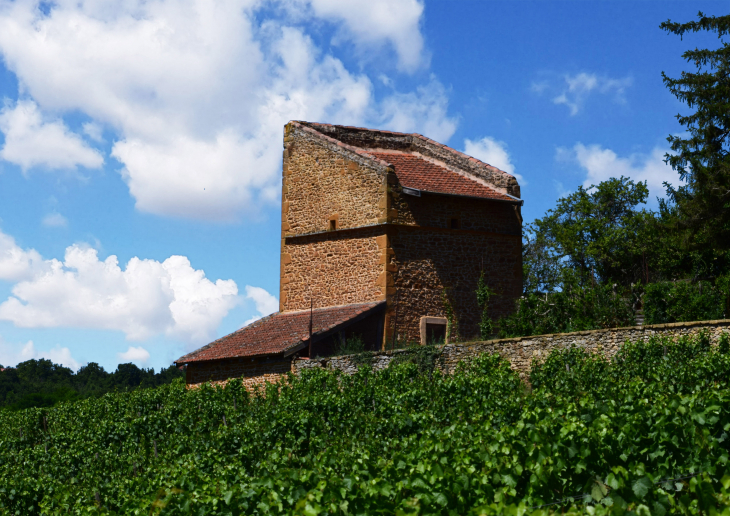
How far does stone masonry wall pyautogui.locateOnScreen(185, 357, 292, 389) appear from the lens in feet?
58.2

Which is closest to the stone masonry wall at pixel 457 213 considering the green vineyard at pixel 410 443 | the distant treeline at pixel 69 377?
the green vineyard at pixel 410 443

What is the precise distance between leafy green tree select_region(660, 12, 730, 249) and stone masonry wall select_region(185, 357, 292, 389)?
1016 centimetres

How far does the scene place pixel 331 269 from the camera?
64.7ft

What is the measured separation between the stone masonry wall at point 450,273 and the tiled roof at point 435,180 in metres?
1.02

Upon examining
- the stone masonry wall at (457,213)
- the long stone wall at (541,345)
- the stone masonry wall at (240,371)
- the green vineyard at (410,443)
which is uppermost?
the stone masonry wall at (457,213)

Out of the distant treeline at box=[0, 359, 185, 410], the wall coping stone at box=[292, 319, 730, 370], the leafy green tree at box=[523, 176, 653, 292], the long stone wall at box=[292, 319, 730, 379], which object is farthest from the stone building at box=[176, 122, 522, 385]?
the distant treeline at box=[0, 359, 185, 410]

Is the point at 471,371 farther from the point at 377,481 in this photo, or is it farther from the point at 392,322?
the point at 377,481

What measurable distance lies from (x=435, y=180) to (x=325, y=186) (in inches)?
112

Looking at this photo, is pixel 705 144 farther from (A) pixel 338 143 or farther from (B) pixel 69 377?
(B) pixel 69 377

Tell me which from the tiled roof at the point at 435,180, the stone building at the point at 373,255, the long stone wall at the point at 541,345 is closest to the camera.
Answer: the long stone wall at the point at 541,345

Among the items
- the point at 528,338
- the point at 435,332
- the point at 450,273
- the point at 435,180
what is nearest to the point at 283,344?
the point at 435,332

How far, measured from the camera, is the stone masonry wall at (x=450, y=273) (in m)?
18.7

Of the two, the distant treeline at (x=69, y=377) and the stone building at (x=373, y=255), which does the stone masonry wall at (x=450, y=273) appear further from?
the distant treeline at (x=69, y=377)

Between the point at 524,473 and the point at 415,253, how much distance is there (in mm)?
11636
